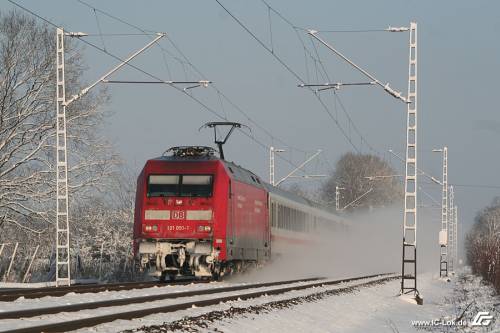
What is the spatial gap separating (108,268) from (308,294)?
69.4 feet

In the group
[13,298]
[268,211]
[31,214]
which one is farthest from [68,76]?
[13,298]

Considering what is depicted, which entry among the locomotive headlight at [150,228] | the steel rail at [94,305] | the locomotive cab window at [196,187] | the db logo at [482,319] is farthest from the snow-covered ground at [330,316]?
the locomotive headlight at [150,228]

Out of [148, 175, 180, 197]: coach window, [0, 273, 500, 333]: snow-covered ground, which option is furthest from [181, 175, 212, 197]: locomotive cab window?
[0, 273, 500, 333]: snow-covered ground

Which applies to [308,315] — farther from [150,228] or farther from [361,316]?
[150,228]

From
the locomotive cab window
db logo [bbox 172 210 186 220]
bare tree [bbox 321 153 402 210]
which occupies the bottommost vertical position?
db logo [bbox 172 210 186 220]

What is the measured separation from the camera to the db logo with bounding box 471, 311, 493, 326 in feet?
62.0

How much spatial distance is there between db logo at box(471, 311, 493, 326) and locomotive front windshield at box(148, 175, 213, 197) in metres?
8.97

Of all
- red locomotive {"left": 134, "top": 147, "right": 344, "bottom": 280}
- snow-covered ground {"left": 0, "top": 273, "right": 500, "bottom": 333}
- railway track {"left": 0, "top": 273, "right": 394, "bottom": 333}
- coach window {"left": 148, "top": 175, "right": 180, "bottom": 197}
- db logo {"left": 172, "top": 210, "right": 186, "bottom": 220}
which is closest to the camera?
railway track {"left": 0, "top": 273, "right": 394, "bottom": 333}

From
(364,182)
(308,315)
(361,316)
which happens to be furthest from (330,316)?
(364,182)

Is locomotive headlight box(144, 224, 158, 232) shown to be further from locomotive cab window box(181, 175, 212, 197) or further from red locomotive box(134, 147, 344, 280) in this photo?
locomotive cab window box(181, 175, 212, 197)

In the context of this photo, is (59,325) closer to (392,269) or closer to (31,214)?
(31,214)

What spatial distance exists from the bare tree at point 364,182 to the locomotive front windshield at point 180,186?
82611 millimetres

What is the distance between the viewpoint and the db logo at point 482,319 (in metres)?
18.9

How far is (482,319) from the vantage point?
19.8 m
